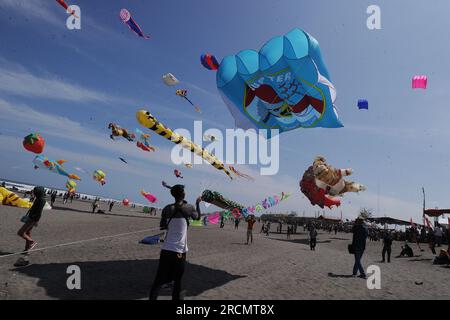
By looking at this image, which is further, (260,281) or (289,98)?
(289,98)

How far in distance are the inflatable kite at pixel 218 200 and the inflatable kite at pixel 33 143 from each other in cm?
1818

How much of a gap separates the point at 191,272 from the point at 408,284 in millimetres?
6896

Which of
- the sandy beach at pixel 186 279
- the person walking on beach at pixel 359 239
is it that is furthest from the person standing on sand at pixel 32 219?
the person walking on beach at pixel 359 239

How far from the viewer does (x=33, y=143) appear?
1908 centimetres

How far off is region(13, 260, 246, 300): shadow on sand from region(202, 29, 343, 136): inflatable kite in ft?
19.3

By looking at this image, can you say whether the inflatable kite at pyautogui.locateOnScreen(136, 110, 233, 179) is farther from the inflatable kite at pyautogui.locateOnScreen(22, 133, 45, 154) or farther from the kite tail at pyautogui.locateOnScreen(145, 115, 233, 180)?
the inflatable kite at pyautogui.locateOnScreen(22, 133, 45, 154)

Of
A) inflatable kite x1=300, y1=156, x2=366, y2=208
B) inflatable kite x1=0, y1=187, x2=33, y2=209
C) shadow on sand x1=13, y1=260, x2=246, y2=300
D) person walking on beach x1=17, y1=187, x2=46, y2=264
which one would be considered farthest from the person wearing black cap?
inflatable kite x1=0, y1=187, x2=33, y2=209

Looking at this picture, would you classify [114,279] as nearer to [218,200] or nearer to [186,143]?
[186,143]

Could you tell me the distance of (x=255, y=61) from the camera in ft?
34.4

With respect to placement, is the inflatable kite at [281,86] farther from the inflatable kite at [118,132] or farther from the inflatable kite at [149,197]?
the inflatable kite at [149,197]

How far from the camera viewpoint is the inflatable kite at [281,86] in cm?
913

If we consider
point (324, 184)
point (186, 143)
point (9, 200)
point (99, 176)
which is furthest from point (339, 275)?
point (99, 176)
